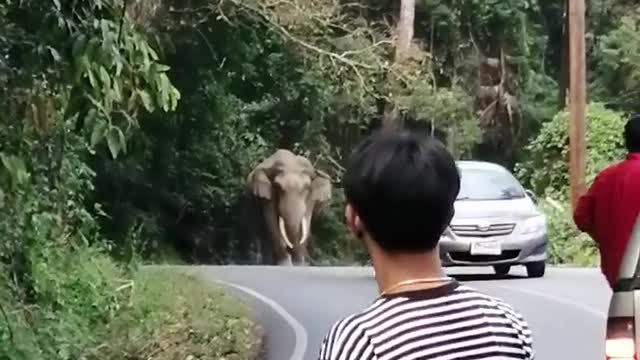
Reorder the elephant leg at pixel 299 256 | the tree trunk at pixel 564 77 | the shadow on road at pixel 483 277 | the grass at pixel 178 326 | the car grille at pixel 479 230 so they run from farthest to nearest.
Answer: the tree trunk at pixel 564 77
the elephant leg at pixel 299 256
the shadow on road at pixel 483 277
the car grille at pixel 479 230
the grass at pixel 178 326

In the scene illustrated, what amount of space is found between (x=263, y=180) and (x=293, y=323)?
11505 mm

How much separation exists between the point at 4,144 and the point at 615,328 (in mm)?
3055

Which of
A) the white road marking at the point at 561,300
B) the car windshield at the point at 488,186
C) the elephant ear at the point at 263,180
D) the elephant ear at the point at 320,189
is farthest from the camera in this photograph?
the elephant ear at the point at 320,189

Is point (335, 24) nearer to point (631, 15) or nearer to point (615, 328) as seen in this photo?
point (615, 328)

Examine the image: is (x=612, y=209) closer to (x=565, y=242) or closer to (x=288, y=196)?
(x=288, y=196)

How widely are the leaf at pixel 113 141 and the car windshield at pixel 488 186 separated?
44.8 feet

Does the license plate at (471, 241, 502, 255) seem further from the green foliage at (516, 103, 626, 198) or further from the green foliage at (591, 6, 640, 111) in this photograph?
the green foliage at (591, 6, 640, 111)

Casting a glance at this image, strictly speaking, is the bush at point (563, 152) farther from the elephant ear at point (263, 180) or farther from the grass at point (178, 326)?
the grass at point (178, 326)

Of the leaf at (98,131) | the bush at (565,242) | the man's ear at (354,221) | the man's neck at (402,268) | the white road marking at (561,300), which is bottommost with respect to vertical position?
the bush at (565,242)

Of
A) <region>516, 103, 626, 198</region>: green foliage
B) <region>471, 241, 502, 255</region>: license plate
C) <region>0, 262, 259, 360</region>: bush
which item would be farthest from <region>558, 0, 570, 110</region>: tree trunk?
<region>0, 262, 259, 360</region>: bush

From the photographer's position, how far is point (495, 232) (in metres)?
18.9

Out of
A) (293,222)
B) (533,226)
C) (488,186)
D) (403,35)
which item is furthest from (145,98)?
(403,35)

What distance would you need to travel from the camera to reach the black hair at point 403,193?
9.41 feet

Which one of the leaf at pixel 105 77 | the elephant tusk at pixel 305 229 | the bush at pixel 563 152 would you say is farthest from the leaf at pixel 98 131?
the bush at pixel 563 152
